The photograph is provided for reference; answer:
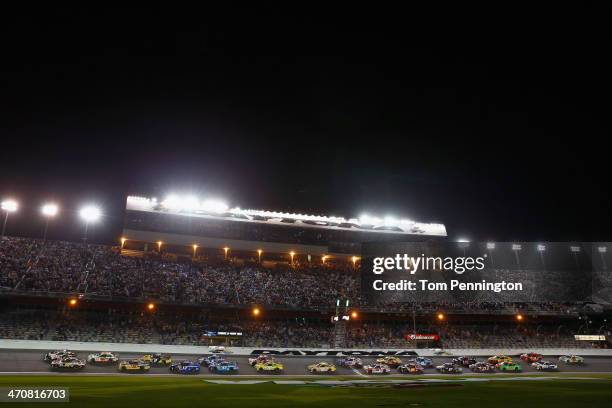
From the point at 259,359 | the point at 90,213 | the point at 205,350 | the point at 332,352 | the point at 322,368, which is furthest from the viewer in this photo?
the point at 90,213

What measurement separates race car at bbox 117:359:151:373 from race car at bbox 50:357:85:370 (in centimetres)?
333

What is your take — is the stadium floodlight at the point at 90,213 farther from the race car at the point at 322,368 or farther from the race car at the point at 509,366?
the race car at the point at 509,366

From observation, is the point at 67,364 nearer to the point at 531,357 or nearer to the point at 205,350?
the point at 205,350

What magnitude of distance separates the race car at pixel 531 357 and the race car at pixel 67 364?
4791cm

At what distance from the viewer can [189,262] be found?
2803 inches

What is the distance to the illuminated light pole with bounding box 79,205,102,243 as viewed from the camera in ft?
203

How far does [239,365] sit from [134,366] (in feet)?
34.7

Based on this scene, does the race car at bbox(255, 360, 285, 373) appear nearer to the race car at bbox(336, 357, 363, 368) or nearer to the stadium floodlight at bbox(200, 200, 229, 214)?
the race car at bbox(336, 357, 363, 368)

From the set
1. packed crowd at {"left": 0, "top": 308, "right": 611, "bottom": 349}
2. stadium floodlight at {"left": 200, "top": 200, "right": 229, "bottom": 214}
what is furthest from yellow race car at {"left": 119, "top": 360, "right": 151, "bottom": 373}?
stadium floodlight at {"left": 200, "top": 200, "right": 229, "bottom": 214}

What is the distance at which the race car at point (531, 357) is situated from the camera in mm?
54312

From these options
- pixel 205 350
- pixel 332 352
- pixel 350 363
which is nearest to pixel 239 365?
pixel 205 350

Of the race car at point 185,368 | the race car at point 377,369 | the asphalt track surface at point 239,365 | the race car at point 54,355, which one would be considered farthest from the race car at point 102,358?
the race car at point 377,369

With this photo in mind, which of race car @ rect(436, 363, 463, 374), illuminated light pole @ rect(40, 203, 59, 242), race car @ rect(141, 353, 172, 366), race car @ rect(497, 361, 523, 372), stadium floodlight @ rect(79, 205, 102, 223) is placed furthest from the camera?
stadium floodlight @ rect(79, 205, 102, 223)

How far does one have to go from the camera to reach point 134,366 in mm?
42438
